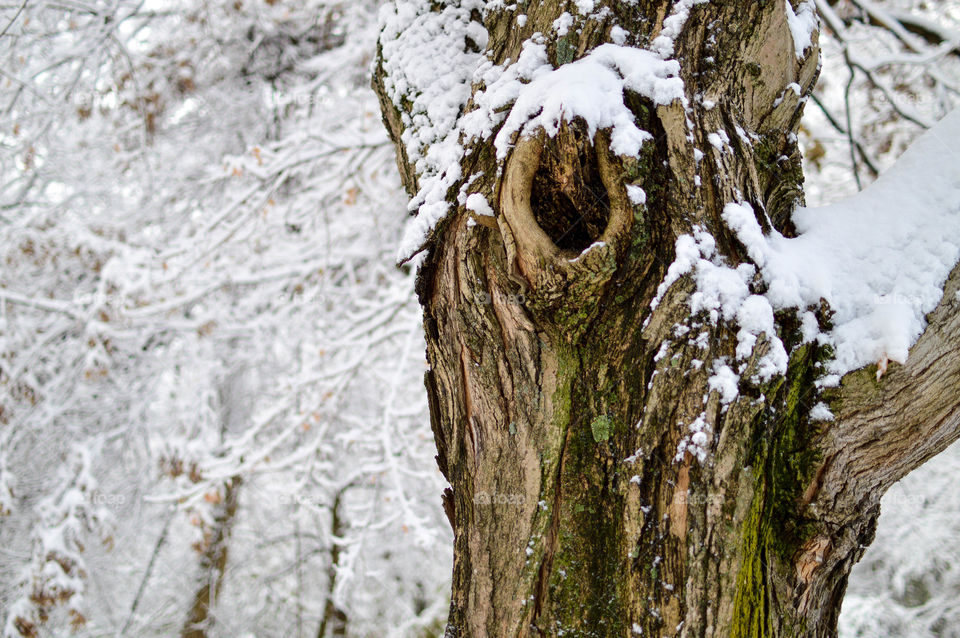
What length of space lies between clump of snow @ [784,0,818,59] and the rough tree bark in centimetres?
4

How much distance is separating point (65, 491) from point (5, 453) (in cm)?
47

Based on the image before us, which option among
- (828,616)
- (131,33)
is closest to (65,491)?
(131,33)

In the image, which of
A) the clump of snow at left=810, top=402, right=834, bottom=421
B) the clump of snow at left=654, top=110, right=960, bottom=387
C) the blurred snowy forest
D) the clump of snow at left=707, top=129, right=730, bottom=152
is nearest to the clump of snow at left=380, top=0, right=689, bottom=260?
the clump of snow at left=707, top=129, right=730, bottom=152

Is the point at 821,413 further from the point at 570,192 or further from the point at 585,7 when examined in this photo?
the point at 585,7

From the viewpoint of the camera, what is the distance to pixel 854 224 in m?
1.16

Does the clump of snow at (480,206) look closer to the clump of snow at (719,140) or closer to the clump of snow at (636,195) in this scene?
the clump of snow at (636,195)

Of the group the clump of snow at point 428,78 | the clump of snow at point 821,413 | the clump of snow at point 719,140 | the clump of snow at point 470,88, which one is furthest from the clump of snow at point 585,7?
the clump of snow at point 821,413

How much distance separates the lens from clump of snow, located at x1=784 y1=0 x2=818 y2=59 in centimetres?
120

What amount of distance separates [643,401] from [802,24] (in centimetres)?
93

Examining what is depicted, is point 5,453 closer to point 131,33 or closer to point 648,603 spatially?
point 131,33

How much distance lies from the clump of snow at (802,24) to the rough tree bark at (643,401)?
0.04 meters

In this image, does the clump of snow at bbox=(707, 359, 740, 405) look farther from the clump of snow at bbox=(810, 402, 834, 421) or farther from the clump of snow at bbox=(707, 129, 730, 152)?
the clump of snow at bbox=(707, 129, 730, 152)

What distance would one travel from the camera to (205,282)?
352cm

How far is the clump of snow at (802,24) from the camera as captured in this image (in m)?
1.20
